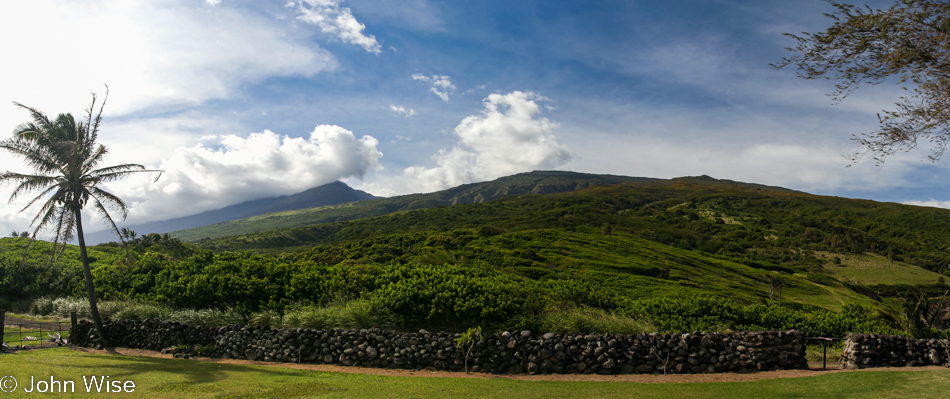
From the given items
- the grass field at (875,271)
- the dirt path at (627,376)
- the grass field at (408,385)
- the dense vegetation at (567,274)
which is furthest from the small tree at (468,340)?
the grass field at (875,271)

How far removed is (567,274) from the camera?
27.9 meters

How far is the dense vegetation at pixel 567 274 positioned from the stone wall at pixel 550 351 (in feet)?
3.01

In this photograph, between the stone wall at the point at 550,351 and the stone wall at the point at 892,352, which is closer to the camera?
the stone wall at the point at 550,351

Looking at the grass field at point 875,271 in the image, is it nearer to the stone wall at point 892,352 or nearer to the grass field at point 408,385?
the stone wall at point 892,352

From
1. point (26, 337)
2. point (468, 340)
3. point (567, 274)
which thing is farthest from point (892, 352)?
point (26, 337)

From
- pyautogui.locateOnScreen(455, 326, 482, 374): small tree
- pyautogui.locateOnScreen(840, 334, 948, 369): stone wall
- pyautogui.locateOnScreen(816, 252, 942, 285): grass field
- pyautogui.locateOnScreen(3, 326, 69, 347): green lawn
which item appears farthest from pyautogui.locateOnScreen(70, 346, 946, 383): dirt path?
pyautogui.locateOnScreen(816, 252, 942, 285): grass field

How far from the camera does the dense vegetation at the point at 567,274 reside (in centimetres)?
1398

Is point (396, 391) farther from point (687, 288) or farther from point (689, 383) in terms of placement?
point (687, 288)

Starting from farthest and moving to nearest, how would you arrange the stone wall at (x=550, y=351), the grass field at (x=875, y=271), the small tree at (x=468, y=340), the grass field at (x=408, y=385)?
the grass field at (x=875, y=271) < the small tree at (x=468, y=340) < the stone wall at (x=550, y=351) < the grass field at (x=408, y=385)

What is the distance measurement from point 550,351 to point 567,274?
54.7ft

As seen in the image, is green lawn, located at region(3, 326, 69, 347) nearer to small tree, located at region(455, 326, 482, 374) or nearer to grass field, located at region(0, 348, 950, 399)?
grass field, located at region(0, 348, 950, 399)

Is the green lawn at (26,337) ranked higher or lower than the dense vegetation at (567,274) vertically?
lower

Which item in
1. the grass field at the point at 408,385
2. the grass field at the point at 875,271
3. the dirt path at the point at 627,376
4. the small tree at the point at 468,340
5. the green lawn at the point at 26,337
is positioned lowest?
the grass field at the point at 875,271

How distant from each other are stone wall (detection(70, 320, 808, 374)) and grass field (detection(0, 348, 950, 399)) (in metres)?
1.06
